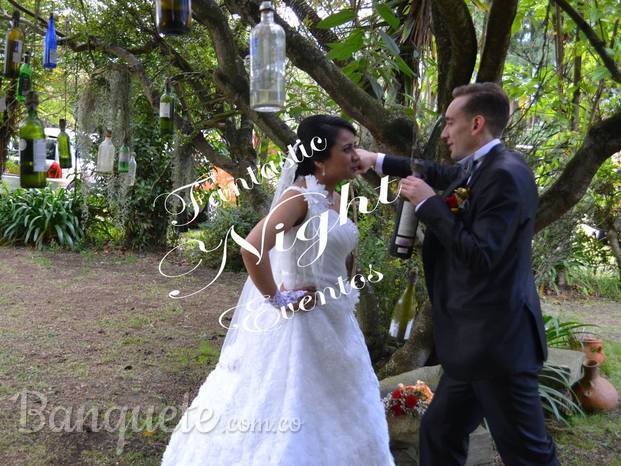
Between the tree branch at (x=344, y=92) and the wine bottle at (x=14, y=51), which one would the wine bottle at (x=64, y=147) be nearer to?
the wine bottle at (x=14, y=51)

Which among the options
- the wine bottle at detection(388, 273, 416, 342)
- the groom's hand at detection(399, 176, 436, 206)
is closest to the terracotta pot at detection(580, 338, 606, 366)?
the wine bottle at detection(388, 273, 416, 342)

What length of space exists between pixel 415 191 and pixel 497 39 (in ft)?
4.45

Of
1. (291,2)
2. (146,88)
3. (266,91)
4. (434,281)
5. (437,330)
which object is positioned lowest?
(437,330)

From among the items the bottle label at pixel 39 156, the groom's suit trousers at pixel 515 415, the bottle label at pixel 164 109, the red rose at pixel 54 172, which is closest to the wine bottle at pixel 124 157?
the bottle label at pixel 164 109

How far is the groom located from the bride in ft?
1.63

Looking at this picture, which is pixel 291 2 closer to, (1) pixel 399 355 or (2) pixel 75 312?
(1) pixel 399 355

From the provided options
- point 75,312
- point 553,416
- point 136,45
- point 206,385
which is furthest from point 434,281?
point 75,312

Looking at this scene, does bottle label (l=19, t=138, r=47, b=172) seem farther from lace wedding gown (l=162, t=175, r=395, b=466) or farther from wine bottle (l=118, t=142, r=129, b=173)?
wine bottle (l=118, t=142, r=129, b=173)

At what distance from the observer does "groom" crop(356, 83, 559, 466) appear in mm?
2113

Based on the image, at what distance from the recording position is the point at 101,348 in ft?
17.7

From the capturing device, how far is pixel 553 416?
4184 millimetres

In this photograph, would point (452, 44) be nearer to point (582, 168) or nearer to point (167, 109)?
point (582, 168)

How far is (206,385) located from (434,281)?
1164 mm

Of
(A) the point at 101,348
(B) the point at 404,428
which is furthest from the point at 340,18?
(A) the point at 101,348
